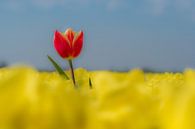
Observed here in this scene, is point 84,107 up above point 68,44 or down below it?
below

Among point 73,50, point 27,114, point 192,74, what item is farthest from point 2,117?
point 73,50

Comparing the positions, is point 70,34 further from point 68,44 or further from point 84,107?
point 84,107

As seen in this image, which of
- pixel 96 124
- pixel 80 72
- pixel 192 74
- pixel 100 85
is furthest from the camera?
pixel 80 72

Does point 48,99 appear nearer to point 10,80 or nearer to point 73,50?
point 10,80

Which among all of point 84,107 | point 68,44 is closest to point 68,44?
point 68,44

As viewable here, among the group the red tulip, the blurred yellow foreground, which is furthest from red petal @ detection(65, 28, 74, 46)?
the blurred yellow foreground

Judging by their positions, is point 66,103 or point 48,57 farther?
point 48,57

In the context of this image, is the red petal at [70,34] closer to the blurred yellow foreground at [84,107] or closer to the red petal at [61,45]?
the red petal at [61,45]

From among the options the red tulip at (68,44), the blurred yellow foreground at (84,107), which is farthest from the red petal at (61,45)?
the blurred yellow foreground at (84,107)

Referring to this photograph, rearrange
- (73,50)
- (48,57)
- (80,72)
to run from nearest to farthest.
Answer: (48,57)
(73,50)
(80,72)
